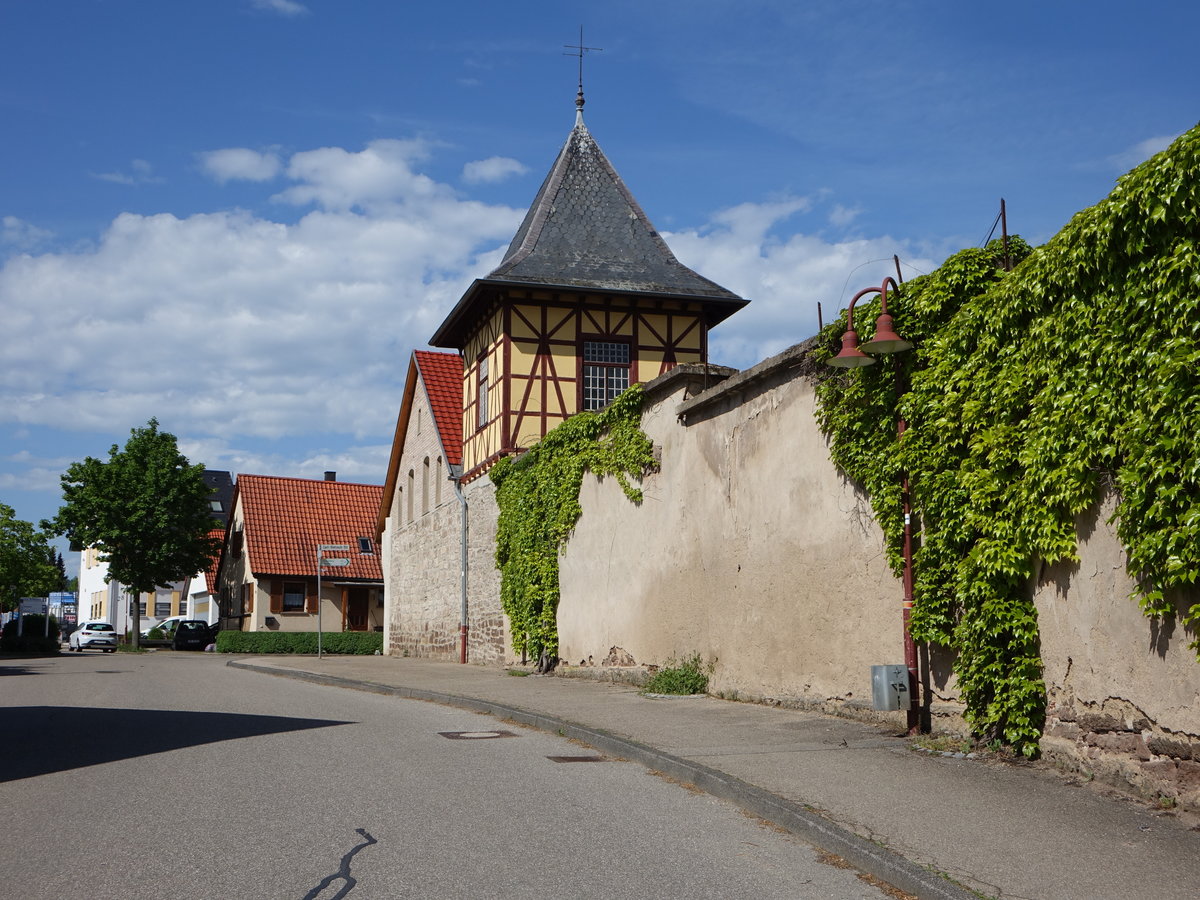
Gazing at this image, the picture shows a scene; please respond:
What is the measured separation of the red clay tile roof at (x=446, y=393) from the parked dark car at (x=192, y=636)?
2380 cm

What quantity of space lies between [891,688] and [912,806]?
2.86 m

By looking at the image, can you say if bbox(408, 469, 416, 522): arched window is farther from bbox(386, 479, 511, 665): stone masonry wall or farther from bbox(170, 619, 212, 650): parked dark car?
bbox(170, 619, 212, 650): parked dark car

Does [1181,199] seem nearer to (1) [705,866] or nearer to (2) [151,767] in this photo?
(1) [705,866]

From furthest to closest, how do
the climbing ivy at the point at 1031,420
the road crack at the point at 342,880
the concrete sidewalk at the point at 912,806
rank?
1. the climbing ivy at the point at 1031,420
2. the concrete sidewalk at the point at 912,806
3. the road crack at the point at 342,880

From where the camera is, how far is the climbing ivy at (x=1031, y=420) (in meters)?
6.93

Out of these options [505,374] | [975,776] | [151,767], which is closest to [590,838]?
[975,776]

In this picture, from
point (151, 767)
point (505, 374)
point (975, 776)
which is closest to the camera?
point (975, 776)

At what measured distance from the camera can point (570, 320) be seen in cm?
2750

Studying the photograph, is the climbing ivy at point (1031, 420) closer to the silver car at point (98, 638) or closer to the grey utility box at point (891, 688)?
the grey utility box at point (891, 688)

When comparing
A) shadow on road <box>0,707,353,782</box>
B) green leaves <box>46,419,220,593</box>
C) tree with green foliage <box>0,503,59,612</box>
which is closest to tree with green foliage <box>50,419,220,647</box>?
green leaves <box>46,419,220,593</box>

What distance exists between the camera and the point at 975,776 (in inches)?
327

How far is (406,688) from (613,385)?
36.1 feet

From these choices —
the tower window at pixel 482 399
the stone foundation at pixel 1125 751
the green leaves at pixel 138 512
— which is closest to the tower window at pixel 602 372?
the tower window at pixel 482 399

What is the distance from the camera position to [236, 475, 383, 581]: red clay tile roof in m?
48.7
